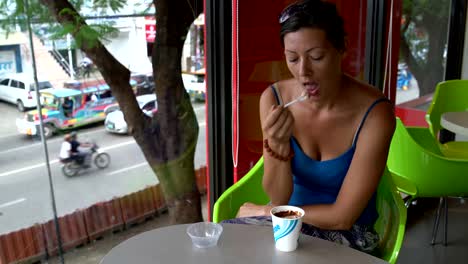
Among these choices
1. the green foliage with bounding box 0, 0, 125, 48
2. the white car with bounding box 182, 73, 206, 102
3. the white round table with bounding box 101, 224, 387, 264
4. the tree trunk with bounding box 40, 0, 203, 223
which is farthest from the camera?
the white car with bounding box 182, 73, 206, 102

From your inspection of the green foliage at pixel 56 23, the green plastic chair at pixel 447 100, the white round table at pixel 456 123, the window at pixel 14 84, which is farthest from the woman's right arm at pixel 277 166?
the green plastic chair at pixel 447 100

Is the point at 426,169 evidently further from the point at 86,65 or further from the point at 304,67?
the point at 86,65

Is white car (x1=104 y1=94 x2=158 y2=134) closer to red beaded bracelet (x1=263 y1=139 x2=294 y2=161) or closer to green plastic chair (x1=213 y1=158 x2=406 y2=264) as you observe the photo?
green plastic chair (x1=213 y1=158 x2=406 y2=264)

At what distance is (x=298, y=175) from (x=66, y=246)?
897mm

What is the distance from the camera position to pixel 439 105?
3211 mm

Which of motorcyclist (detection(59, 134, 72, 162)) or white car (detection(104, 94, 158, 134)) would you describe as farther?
white car (detection(104, 94, 158, 134))

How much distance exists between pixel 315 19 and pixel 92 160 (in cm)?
91

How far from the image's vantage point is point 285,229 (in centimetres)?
108

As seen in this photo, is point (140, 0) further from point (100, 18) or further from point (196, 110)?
point (196, 110)

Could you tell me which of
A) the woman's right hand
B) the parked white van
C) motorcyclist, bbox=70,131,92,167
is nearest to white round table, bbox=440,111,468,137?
the woman's right hand

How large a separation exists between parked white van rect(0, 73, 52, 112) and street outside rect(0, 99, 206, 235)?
1.1 inches

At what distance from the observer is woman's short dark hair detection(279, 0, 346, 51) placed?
1403mm

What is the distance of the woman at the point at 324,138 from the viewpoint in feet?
→ 4.60

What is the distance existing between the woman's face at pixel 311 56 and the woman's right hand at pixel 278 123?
156 mm
